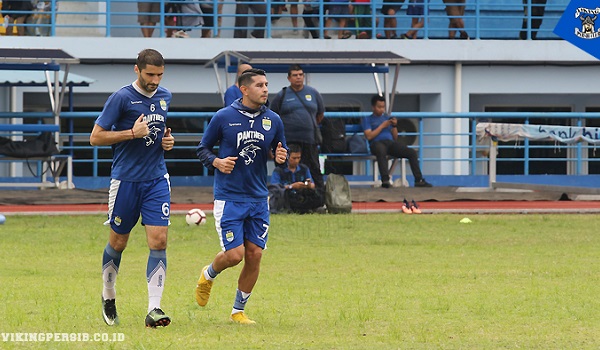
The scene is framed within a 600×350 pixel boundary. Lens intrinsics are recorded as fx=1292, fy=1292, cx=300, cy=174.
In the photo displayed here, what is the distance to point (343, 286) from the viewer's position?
10.7 metres

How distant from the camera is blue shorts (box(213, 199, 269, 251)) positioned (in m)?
8.63

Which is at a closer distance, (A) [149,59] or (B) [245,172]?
(A) [149,59]

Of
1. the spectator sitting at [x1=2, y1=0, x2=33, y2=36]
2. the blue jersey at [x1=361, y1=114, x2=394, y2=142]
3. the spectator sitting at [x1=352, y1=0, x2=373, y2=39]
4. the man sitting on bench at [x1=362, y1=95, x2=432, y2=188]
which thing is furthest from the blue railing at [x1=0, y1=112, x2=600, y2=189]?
the blue jersey at [x1=361, y1=114, x2=394, y2=142]

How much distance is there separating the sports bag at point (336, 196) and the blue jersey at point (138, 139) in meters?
10.00

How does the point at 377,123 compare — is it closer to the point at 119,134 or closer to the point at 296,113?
the point at 296,113

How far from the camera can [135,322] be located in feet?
27.8

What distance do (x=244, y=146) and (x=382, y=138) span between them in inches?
524

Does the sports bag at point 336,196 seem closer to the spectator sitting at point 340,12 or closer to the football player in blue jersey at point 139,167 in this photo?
the spectator sitting at point 340,12

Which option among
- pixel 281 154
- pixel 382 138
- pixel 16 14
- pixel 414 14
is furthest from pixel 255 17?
pixel 281 154

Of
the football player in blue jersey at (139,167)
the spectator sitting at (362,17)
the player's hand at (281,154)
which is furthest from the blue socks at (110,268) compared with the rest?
the spectator sitting at (362,17)

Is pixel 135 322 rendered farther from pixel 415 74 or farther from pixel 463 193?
pixel 415 74

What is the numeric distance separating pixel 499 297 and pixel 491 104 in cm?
2109

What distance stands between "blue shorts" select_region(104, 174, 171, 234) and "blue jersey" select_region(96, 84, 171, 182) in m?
0.05

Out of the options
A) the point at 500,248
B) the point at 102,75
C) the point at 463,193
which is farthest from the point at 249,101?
the point at 102,75
